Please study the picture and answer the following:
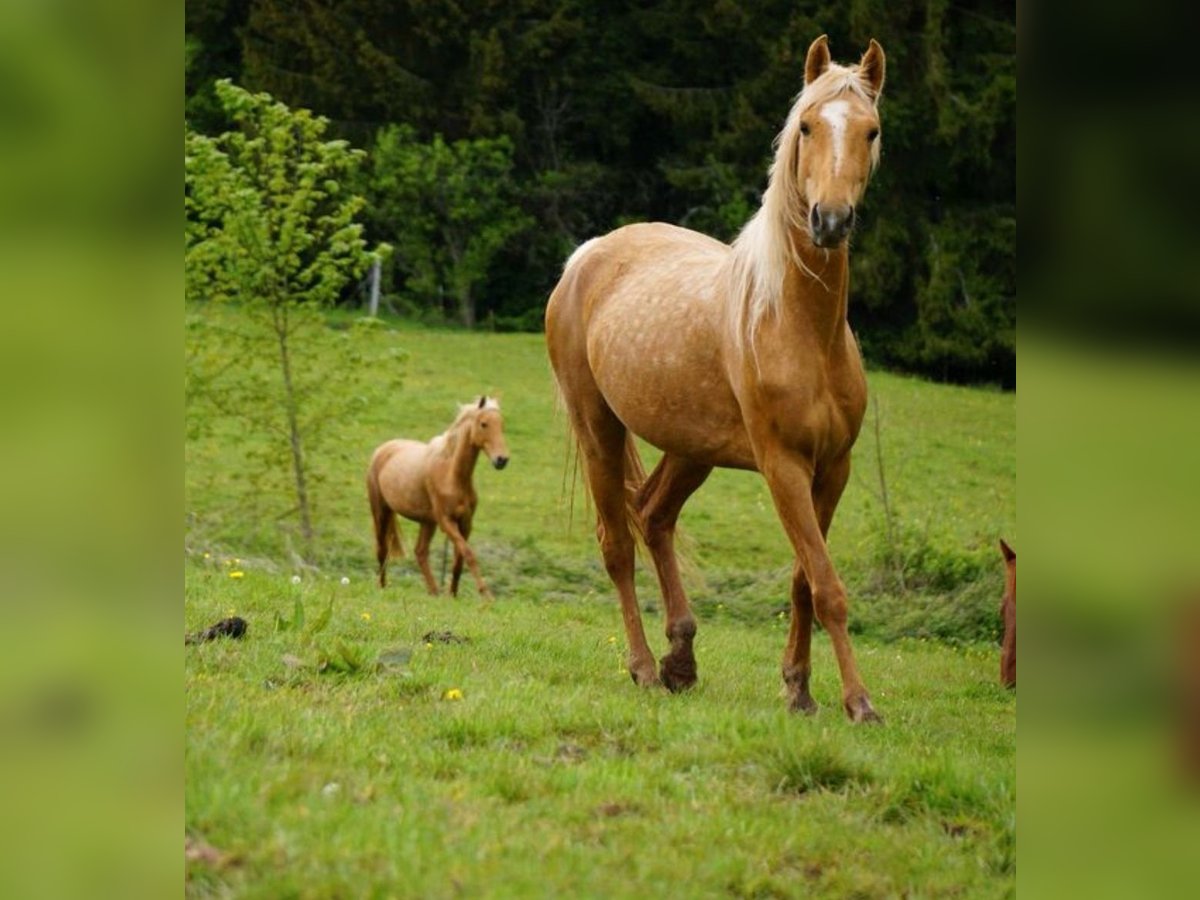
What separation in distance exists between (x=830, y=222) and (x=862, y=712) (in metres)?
2.02

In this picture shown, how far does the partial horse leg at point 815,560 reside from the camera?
538 centimetres

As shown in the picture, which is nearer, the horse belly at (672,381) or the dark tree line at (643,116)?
the horse belly at (672,381)

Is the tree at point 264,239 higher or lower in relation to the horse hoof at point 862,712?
higher

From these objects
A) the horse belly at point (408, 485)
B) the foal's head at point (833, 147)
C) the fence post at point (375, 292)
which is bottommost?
the horse belly at point (408, 485)

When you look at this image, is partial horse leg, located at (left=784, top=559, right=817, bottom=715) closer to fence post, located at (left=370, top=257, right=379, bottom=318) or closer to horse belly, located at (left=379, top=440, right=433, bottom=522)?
horse belly, located at (left=379, top=440, right=433, bottom=522)

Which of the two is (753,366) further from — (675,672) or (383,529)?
(383,529)

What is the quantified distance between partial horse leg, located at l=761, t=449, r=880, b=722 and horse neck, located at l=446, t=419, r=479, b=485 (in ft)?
27.6

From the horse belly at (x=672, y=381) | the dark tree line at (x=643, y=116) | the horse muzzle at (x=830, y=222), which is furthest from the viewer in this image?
the dark tree line at (x=643, y=116)

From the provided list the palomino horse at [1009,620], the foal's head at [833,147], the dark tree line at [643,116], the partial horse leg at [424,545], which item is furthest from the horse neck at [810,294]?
the dark tree line at [643,116]

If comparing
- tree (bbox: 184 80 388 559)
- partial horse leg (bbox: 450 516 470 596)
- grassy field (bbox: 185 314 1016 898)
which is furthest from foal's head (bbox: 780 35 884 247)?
tree (bbox: 184 80 388 559)

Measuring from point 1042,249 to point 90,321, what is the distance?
759mm

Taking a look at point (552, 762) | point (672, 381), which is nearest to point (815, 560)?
point (672, 381)

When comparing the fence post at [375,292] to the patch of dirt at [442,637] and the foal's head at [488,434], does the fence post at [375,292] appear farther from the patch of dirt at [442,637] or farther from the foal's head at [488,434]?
the patch of dirt at [442,637]

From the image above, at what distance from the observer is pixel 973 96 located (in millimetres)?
29906
